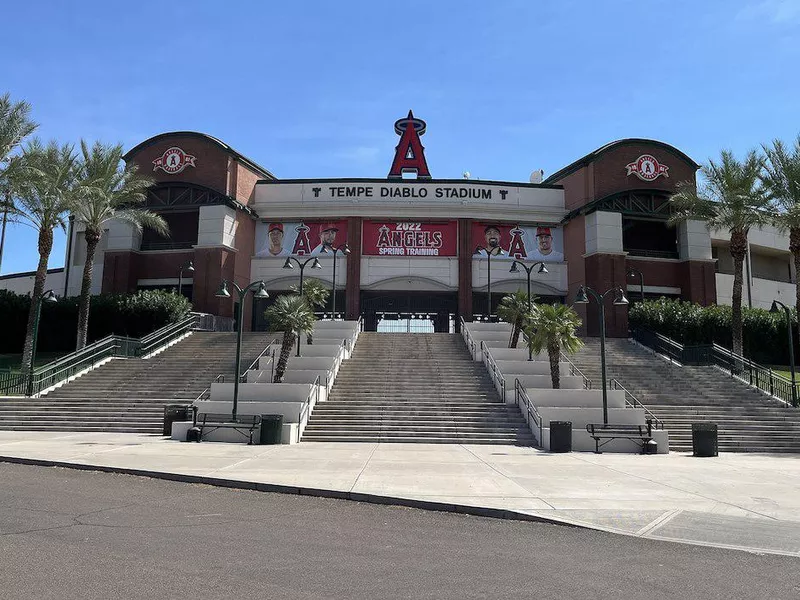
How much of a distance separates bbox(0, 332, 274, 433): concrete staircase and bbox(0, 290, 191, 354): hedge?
5.12 meters

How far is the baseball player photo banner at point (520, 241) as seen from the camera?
45688 mm

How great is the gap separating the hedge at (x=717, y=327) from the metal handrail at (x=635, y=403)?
12585mm

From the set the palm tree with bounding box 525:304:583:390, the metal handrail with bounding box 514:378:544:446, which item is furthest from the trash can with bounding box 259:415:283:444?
the palm tree with bounding box 525:304:583:390

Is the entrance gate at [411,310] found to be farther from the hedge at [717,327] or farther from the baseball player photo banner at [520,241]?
the hedge at [717,327]

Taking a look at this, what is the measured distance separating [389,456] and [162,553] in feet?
32.2

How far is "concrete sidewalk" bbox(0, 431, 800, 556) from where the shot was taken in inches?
321

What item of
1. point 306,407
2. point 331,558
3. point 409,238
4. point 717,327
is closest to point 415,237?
point 409,238

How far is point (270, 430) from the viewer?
1853cm

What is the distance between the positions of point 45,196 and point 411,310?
25457 millimetres

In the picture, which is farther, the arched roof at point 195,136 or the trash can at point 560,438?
the arched roof at point 195,136

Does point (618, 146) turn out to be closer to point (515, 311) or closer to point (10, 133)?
point (515, 311)

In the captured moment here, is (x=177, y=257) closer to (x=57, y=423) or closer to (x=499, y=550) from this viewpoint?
(x=57, y=423)

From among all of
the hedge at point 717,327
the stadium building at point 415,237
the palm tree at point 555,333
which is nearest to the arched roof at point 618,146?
the stadium building at point 415,237

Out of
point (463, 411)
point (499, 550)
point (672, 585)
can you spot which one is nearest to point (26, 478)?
point (499, 550)
